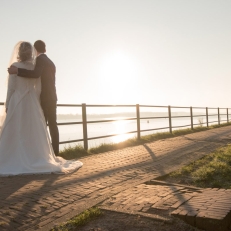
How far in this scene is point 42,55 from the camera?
18.6 feet

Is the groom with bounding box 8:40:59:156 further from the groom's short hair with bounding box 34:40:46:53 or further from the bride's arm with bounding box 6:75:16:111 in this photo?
the bride's arm with bounding box 6:75:16:111

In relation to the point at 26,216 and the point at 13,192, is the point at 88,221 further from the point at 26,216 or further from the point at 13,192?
the point at 13,192

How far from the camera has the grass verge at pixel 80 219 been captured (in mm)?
2509

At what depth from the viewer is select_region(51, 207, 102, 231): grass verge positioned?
2.51 m

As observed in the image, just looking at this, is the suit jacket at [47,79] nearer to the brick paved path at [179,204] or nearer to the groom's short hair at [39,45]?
the groom's short hair at [39,45]

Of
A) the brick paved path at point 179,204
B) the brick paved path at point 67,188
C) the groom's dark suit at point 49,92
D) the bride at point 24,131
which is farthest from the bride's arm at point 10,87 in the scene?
the brick paved path at point 179,204

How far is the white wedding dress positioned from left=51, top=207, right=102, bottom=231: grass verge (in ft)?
6.52

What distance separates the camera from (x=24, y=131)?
197 inches

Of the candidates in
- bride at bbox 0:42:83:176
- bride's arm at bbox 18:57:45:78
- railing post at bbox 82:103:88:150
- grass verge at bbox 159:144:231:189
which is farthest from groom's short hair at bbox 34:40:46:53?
grass verge at bbox 159:144:231:189

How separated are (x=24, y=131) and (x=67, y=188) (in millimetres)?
1628

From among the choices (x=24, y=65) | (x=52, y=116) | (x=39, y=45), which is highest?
(x=39, y=45)

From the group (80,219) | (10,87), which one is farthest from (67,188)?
(10,87)

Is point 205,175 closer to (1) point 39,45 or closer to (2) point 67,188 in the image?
(2) point 67,188

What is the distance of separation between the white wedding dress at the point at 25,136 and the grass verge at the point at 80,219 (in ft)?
6.52
